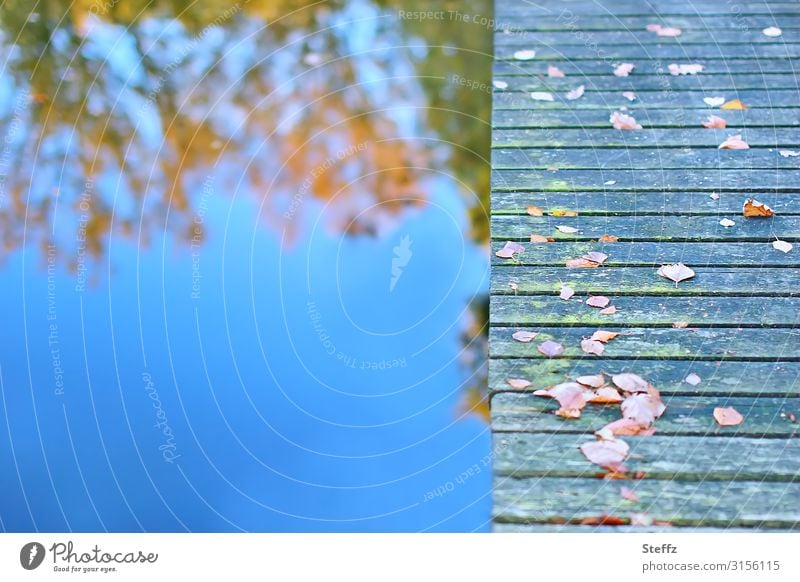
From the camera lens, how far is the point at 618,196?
293 cm

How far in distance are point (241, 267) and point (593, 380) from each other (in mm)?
1537

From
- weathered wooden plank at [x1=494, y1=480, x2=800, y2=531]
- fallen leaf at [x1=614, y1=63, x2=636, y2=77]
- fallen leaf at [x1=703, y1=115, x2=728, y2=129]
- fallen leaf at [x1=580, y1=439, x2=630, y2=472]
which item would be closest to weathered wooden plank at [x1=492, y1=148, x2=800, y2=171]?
fallen leaf at [x1=703, y1=115, x2=728, y2=129]

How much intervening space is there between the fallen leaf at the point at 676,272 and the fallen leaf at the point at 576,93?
1.01 meters

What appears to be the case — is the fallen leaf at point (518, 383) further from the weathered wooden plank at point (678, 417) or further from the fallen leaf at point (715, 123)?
the fallen leaf at point (715, 123)

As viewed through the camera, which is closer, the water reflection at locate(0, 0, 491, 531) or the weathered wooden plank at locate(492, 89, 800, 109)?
the water reflection at locate(0, 0, 491, 531)

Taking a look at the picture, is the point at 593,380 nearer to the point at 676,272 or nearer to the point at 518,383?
the point at 518,383

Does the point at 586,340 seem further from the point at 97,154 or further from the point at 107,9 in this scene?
the point at 107,9

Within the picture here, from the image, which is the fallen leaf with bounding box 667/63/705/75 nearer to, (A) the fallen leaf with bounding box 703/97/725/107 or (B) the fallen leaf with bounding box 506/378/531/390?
(A) the fallen leaf with bounding box 703/97/725/107

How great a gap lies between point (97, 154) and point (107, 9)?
102 cm

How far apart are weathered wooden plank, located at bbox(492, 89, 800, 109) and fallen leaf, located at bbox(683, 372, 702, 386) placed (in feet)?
4.41

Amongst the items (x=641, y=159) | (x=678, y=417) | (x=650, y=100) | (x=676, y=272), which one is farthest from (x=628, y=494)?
(x=650, y=100)

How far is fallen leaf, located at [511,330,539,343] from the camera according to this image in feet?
8.00
